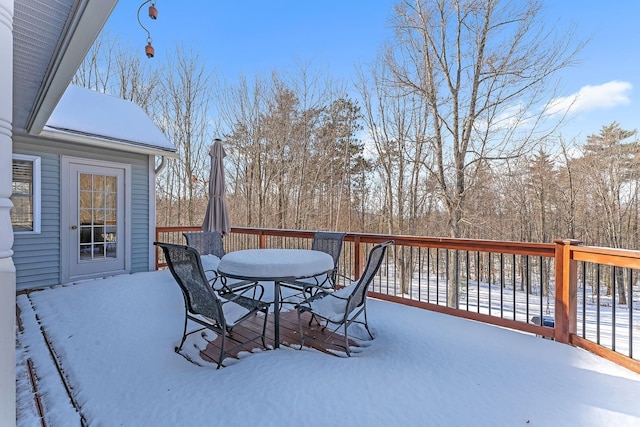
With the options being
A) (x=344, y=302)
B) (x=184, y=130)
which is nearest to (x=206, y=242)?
(x=344, y=302)

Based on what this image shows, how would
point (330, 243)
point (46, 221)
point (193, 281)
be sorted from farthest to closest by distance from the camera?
point (46, 221), point (330, 243), point (193, 281)

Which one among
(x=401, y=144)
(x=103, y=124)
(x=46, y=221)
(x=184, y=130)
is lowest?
(x=46, y=221)

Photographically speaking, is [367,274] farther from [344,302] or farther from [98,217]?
[98,217]

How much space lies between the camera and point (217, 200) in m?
5.05

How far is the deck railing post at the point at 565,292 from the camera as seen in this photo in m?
2.92

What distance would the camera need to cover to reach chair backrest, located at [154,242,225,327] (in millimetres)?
2422

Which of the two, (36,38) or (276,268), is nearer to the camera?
(36,38)

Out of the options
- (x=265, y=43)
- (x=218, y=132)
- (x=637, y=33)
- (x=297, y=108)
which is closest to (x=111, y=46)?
(x=218, y=132)

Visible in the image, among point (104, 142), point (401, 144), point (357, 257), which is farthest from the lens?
point (401, 144)

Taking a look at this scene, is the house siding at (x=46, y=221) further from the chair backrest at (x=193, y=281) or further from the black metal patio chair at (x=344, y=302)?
the black metal patio chair at (x=344, y=302)

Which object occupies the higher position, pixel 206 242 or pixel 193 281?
pixel 206 242

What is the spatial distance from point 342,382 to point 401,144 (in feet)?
29.8

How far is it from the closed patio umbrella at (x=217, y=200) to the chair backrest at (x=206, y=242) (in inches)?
6.6

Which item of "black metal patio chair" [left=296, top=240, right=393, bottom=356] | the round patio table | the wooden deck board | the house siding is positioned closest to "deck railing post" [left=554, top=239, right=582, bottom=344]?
"black metal patio chair" [left=296, top=240, right=393, bottom=356]
